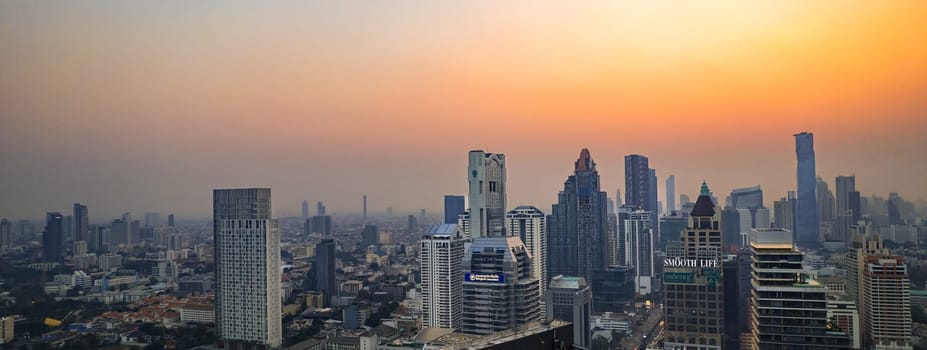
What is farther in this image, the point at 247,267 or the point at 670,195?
the point at 670,195

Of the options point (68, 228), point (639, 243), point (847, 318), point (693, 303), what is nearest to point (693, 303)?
point (693, 303)

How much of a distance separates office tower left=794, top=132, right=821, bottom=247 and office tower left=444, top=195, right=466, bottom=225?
553 centimetres

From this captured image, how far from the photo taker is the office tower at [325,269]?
11.6m

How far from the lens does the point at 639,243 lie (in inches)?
630

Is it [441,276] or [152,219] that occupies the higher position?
[152,219]

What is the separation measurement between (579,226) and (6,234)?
470 inches

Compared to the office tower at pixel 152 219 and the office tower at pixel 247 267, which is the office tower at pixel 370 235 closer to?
the office tower at pixel 247 267

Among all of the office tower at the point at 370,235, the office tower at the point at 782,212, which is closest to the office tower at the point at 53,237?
the office tower at the point at 370,235

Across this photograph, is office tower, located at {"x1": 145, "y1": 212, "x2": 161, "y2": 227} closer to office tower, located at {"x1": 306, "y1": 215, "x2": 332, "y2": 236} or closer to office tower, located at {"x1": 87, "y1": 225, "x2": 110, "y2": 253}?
office tower, located at {"x1": 87, "y1": 225, "x2": 110, "y2": 253}

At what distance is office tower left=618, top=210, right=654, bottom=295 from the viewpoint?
1503cm

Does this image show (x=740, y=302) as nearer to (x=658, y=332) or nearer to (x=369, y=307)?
(x=658, y=332)

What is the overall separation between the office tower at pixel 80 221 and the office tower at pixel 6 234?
2.02 ft

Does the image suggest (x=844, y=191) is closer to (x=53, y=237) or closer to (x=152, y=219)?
(x=152, y=219)

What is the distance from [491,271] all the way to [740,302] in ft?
10.7
